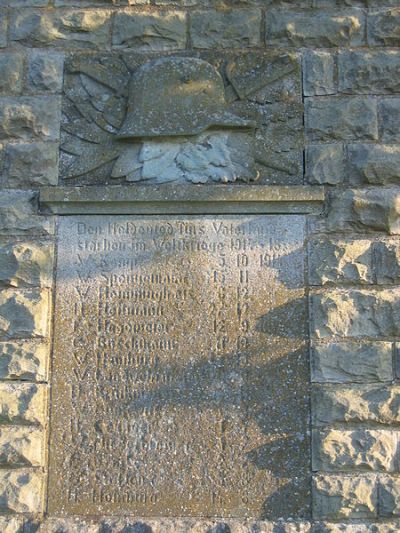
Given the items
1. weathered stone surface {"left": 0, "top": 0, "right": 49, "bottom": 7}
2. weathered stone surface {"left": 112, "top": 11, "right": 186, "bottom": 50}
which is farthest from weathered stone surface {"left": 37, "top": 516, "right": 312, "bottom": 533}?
weathered stone surface {"left": 0, "top": 0, "right": 49, "bottom": 7}

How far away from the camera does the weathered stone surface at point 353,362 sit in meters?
4.18

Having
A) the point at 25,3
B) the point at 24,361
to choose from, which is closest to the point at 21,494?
the point at 24,361

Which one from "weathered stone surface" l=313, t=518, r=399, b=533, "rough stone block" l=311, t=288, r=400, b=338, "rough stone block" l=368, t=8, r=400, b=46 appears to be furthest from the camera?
"rough stone block" l=368, t=8, r=400, b=46

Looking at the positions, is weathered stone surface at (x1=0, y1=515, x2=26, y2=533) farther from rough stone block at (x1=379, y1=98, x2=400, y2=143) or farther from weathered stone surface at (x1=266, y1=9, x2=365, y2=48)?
weathered stone surface at (x1=266, y1=9, x2=365, y2=48)

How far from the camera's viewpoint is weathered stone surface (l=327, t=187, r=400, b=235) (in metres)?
4.39

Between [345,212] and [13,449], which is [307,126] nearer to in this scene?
[345,212]

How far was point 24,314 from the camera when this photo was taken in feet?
14.1

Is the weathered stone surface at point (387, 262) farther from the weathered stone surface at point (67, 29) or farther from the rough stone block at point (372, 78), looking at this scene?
the weathered stone surface at point (67, 29)

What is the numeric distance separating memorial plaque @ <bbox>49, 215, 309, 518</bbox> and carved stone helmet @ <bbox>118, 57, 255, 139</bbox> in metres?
0.51

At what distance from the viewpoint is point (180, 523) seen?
13.3 ft

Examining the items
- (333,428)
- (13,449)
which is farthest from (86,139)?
(333,428)

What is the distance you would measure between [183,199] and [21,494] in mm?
1742

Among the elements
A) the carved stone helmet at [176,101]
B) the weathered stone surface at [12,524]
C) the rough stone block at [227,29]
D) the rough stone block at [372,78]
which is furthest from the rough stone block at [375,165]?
the weathered stone surface at [12,524]

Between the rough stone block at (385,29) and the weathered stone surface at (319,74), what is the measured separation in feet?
0.90
